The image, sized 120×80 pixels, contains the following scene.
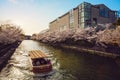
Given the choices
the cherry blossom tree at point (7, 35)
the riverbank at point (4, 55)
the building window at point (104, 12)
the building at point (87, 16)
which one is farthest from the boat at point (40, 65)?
the building window at point (104, 12)

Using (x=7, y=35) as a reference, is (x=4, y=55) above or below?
below

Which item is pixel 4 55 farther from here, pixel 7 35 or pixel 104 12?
pixel 104 12

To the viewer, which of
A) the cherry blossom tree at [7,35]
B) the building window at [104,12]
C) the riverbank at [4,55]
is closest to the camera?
the riverbank at [4,55]

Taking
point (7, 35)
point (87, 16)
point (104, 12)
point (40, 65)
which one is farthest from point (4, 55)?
point (104, 12)

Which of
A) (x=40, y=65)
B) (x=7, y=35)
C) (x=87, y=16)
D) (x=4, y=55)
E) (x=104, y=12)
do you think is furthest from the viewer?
(x=104, y=12)

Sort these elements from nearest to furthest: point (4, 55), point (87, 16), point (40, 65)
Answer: point (40, 65) < point (4, 55) < point (87, 16)

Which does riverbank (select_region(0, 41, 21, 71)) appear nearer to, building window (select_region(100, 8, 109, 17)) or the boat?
the boat

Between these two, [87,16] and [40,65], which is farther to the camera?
[87,16]

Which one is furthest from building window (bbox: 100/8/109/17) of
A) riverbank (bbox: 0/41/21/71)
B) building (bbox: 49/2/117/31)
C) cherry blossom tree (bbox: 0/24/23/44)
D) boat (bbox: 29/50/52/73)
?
boat (bbox: 29/50/52/73)

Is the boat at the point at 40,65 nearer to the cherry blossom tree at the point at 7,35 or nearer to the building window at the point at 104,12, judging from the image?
the cherry blossom tree at the point at 7,35

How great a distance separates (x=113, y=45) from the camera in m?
37.4

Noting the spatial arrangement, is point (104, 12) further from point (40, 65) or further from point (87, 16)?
point (40, 65)

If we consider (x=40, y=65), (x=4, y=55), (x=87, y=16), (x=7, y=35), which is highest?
(x=87, y=16)

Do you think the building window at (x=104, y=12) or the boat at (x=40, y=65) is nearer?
the boat at (x=40, y=65)
